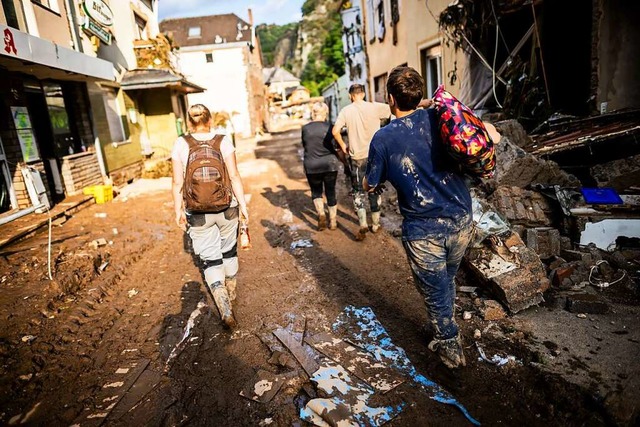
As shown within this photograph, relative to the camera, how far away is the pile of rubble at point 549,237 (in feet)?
10.8

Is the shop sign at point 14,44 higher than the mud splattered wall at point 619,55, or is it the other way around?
the shop sign at point 14,44

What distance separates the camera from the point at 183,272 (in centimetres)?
496

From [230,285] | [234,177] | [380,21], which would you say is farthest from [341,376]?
[380,21]

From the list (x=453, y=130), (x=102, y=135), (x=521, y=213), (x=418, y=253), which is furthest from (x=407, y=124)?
(x=102, y=135)

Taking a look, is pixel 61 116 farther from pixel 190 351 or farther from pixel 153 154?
pixel 190 351

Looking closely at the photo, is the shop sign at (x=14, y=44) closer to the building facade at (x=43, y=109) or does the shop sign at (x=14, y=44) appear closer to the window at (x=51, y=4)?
the building facade at (x=43, y=109)

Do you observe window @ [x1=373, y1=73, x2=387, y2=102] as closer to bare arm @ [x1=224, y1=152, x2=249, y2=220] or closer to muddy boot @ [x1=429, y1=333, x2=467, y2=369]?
bare arm @ [x1=224, y1=152, x2=249, y2=220]

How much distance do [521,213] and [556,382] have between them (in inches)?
89.7

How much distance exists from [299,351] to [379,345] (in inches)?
26.4

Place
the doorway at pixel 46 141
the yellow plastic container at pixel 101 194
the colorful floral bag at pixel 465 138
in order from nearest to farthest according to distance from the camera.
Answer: the colorful floral bag at pixel 465 138
the doorway at pixel 46 141
the yellow plastic container at pixel 101 194

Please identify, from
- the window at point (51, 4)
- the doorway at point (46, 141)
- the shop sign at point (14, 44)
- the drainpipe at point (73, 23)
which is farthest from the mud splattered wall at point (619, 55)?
the drainpipe at point (73, 23)

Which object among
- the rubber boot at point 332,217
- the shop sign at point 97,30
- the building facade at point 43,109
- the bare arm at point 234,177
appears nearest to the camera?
the bare arm at point 234,177

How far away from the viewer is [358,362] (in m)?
2.85

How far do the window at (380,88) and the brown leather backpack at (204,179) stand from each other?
11609 mm
